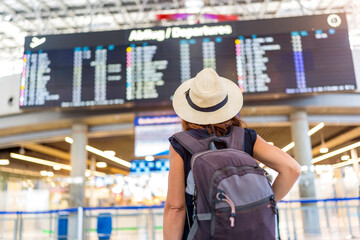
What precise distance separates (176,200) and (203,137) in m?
0.24

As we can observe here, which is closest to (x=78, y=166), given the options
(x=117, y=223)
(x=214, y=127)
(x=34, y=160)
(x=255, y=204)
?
(x=117, y=223)

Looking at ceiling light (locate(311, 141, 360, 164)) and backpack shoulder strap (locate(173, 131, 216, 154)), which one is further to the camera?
ceiling light (locate(311, 141, 360, 164))

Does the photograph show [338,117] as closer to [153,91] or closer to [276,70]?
[276,70]

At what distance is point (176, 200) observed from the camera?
123 cm

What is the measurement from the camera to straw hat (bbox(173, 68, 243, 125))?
51.9 inches

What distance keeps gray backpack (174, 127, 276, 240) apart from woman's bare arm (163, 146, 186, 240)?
54 mm

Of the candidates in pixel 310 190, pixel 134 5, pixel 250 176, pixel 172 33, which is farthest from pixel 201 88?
pixel 134 5

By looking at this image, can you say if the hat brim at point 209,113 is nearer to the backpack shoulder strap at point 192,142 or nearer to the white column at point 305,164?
the backpack shoulder strap at point 192,142

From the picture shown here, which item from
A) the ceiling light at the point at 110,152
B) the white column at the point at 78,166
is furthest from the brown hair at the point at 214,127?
the ceiling light at the point at 110,152

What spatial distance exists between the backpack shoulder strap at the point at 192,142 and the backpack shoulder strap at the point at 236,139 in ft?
A: 0.21

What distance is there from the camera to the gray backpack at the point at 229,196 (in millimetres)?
1085

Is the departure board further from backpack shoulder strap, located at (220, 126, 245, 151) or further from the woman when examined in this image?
backpack shoulder strap, located at (220, 126, 245, 151)

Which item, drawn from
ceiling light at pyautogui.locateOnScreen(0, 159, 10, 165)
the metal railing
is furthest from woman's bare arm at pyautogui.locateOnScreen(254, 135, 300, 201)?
ceiling light at pyautogui.locateOnScreen(0, 159, 10, 165)

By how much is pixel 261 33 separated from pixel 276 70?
92cm
